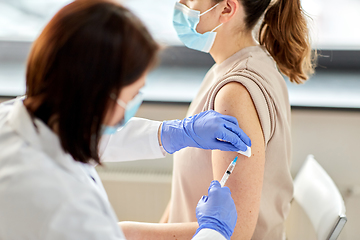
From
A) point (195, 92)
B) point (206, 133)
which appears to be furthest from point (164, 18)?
point (206, 133)

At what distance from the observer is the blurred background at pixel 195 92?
5.48ft

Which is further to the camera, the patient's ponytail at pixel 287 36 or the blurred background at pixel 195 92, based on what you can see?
the blurred background at pixel 195 92

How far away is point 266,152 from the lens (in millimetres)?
1018

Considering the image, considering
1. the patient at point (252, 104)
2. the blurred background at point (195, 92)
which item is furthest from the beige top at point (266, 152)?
the blurred background at point (195, 92)

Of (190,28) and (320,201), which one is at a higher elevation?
(190,28)

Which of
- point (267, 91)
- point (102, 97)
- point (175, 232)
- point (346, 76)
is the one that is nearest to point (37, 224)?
point (102, 97)

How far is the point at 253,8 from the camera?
110 cm

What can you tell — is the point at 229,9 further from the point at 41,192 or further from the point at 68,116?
the point at 41,192

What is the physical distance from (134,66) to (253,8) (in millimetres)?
609

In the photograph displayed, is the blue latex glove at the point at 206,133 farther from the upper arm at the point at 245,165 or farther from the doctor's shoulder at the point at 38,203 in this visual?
the doctor's shoulder at the point at 38,203

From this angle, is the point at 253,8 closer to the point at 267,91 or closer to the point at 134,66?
the point at 267,91

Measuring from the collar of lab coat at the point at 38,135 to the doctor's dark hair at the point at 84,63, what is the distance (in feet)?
0.06

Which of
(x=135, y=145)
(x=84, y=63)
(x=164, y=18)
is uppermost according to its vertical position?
(x=84, y=63)

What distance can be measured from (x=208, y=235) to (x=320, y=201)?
0.62 metres
